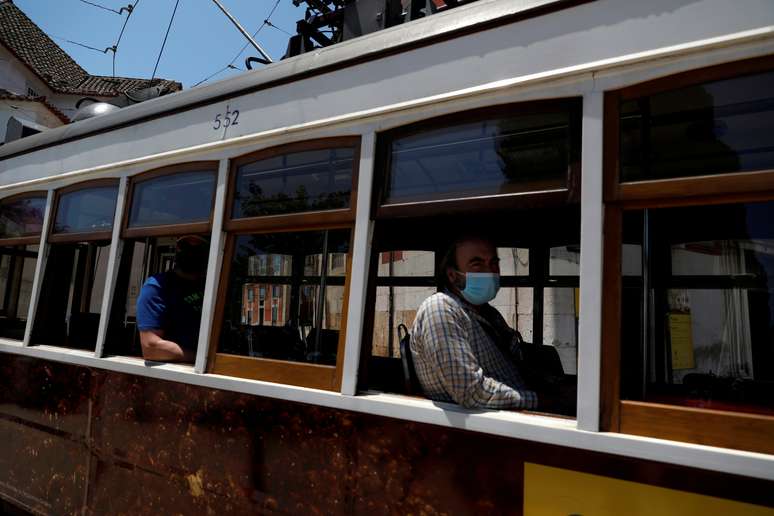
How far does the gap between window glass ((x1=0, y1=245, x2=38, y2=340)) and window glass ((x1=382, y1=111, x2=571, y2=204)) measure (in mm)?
2943

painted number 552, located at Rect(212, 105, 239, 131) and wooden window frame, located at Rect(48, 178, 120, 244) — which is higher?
painted number 552, located at Rect(212, 105, 239, 131)

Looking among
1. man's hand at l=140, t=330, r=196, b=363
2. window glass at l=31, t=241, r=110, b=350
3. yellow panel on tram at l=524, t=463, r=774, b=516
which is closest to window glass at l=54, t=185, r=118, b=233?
window glass at l=31, t=241, r=110, b=350

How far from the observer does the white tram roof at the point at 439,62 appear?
5.06 ft

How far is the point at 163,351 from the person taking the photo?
2795mm

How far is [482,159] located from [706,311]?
1.13 metres

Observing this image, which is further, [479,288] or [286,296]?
[286,296]

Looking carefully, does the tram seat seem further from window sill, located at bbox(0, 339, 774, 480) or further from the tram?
window sill, located at bbox(0, 339, 774, 480)

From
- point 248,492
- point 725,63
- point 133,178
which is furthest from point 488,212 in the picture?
point 133,178

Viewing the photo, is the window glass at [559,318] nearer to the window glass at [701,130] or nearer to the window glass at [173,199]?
the window glass at [701,130]

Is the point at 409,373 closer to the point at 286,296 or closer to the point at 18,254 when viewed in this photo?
the point at 286,296

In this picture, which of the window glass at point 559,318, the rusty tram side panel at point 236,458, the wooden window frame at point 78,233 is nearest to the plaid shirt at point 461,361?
the rusty tram side panel at point 236,458

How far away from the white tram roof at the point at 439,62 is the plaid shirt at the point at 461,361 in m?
0.77

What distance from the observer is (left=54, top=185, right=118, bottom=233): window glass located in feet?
10.3

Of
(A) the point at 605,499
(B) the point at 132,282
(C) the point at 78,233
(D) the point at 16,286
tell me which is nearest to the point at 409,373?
(A) the point at 605,499
